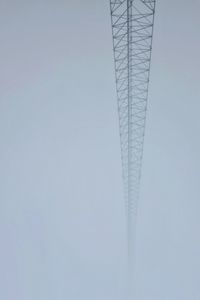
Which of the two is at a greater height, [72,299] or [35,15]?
[35,15]

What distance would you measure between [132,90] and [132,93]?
5 centimetres

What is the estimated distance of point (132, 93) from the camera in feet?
23.1

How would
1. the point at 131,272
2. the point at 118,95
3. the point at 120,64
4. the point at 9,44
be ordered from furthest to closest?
the point at 131,272, the point at 9,44, the point at 118,95, the point at 120,64

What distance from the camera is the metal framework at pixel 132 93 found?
6715 millimetres

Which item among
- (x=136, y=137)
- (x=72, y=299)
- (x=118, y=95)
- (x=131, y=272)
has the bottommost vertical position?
(x=72, y=299)

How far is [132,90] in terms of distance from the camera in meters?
7.04

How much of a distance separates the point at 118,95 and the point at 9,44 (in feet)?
7.13

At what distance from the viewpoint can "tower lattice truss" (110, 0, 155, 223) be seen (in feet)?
22.0

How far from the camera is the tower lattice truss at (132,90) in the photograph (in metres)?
6.72

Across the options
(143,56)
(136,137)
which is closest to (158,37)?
(143,56)

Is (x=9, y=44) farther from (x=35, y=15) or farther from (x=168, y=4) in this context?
(x=168, y=4)

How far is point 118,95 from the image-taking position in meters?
7.25

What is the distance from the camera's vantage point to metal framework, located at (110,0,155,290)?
671 cm

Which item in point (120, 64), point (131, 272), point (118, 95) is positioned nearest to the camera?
point (120, 64)
